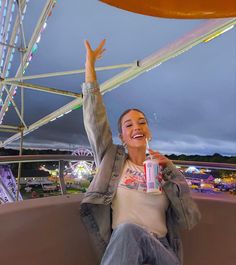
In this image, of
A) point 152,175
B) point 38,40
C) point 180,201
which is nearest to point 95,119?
point 152,175

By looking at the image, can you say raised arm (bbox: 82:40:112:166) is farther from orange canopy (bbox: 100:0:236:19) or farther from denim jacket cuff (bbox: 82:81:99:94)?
orange canopy (bbox: 100:0:236:19)

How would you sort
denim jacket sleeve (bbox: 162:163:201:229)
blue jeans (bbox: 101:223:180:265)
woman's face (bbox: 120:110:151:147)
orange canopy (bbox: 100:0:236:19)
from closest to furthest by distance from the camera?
orange canopy (bbox: 100:0:236:19), blue jeans (bbox: 101:223:180:265), denim jacket sleeve (bbox: 162:163:201:229), woman's face (bbox: 120:110:151:147)

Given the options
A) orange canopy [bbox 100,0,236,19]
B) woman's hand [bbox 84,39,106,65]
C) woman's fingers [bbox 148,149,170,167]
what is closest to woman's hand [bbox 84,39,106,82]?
woman's hand [bbox 84,39,106,65]

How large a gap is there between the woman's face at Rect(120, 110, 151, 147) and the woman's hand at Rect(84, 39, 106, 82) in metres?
0.31

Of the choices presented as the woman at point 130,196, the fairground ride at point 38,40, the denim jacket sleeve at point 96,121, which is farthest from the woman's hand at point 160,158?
the fairground ride at point 38,40

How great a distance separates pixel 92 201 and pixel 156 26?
345 inches

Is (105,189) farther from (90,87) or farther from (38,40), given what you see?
(38,40)

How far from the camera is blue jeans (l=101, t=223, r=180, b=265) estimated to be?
139 centimetres

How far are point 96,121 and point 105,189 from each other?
400mm

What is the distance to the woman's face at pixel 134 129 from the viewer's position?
1.78 metres

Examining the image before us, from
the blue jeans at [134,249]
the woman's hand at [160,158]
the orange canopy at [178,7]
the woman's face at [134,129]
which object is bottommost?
the blue jeans at [134,249]

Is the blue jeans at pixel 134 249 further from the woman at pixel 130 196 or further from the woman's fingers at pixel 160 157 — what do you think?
the woman's fingers at pixel 160 157

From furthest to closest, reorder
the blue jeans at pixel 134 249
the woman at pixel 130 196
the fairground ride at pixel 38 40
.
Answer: the fairground ride at pixel 38 40 < the woman at pixel 130 196 < the blue jeans at pixel 134 249

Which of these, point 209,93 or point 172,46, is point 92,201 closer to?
point 172,46
